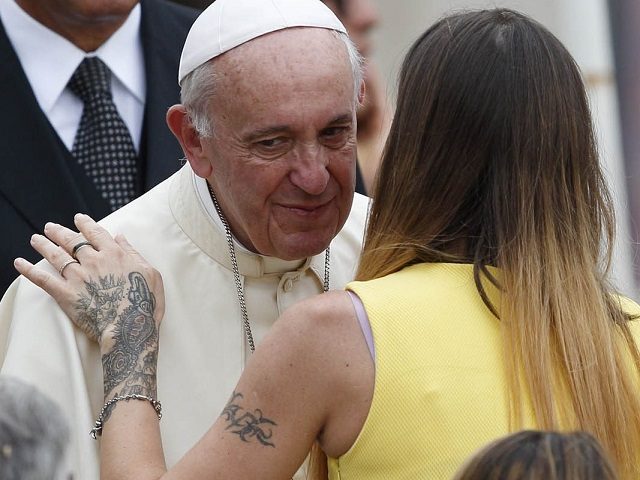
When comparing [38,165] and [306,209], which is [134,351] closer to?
[306,209]

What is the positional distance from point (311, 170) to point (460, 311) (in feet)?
1.90

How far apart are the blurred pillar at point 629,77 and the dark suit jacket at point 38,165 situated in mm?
2551

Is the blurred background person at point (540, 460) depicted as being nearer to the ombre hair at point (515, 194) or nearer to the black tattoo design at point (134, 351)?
the ombre hair at point (515, 194)

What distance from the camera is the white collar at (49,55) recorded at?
3.78 m

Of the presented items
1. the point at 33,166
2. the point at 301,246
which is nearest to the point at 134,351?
the point at 301,246

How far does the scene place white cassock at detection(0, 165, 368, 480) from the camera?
2.77 m

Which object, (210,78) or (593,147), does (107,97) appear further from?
(593,147)

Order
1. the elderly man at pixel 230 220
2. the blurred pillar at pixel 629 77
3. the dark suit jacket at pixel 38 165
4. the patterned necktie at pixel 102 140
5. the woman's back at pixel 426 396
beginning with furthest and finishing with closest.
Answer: the blurred pillar at pixel 629 77 → the patterned necktie at pixel 102 140 → the dark suit jacket at pixel 38 165 → the elderly man at pixel 230 220 → the woman's back at pixel 426 396

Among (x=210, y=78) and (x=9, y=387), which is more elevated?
(x=210, y=78)

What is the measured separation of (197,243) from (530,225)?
0.92 meters

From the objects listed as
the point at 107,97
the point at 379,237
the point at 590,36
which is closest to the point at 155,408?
the point at 379,237

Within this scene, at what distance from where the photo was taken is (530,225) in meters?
2.29

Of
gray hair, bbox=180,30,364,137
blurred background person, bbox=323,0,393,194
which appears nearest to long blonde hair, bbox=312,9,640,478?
gray hair, bbox=180,30,364,137

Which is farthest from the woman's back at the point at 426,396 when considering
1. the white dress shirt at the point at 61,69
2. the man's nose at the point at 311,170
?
the white dress shirt at the point at 61,69
